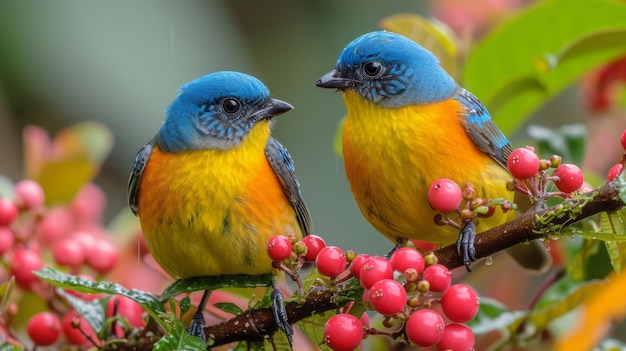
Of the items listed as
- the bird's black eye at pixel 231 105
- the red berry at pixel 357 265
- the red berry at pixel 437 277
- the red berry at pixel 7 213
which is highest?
the bird's black eye at pixel 231 105

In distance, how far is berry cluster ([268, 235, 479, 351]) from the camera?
1.91 meters

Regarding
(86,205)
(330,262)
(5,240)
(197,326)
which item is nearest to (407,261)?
(330,262)

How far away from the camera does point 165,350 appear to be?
2080 millimetres

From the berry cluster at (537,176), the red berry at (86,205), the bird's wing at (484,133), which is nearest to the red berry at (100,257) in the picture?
the red berry at (86,205)

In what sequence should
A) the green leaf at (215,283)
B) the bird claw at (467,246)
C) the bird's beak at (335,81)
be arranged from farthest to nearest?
the bird's beak at (335,81)
the green leaf at (215,283)
the bird claw at (467,246)

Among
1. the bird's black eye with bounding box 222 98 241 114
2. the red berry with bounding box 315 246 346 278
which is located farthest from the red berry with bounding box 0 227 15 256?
the red berry with bounding box 315 246 346 278

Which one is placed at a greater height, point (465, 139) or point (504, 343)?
point (465, 139)

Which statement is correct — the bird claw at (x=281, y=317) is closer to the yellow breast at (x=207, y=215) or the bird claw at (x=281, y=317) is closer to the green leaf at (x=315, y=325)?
the green leaf at (x=315, y=325)

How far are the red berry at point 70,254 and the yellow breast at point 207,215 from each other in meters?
0.23

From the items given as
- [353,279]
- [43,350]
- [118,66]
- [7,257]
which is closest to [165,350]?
[353,279]

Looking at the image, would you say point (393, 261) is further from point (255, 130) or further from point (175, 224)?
point (255, 130)

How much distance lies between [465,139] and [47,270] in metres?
1.45

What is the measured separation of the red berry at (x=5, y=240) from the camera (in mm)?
2897

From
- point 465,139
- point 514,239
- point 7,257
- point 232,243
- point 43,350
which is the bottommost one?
point 43,350
